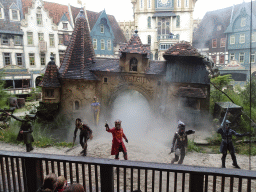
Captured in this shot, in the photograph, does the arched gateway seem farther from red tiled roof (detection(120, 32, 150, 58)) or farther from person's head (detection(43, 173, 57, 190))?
person's head (detection(43, 173, 57, 190))

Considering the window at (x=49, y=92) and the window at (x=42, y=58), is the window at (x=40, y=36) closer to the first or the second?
the window at (x=42, y=58)

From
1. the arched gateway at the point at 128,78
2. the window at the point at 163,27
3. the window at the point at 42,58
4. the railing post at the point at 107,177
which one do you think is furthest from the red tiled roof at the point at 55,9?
the railing post at the point at 107,177

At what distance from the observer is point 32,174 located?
336 centimetres

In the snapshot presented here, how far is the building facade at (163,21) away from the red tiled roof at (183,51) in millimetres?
9292

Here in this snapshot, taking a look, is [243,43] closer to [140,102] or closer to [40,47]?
[140,102]

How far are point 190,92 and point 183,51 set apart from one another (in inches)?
89.3

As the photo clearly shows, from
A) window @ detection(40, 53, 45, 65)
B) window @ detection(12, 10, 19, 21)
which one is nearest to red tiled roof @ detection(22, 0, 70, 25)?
window @ detection(12, 10, 19, 21)

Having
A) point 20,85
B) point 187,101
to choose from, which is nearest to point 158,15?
point 187,101

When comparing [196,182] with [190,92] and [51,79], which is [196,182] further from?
[51,79]

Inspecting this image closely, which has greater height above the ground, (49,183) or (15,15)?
(15,15)

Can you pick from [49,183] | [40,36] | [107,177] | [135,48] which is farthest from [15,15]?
[107,177]

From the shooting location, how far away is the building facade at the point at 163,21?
20344 mm

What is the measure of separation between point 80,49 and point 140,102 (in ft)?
31.1

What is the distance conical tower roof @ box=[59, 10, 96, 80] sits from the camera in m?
12.2
